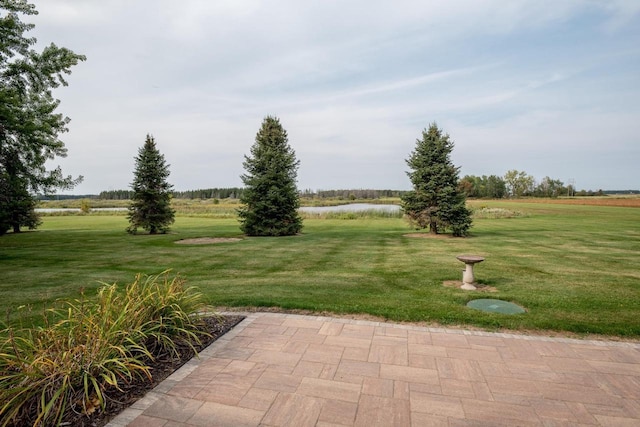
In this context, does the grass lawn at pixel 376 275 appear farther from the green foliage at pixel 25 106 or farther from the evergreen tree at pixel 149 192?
the evergreen tree at pixel 149 192

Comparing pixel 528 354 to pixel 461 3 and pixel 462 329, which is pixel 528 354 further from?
pixel 461 3

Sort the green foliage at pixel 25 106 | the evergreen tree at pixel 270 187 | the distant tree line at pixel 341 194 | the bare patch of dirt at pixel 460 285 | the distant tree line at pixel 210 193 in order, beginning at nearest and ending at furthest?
1. the bare patch of dirt at pixel 460 285
2. the green foliage at pixel 25 106
3. the evergreen tree at pixel 270 187
4. the distant tree line at pixel 341 194
5. the distant tree line at pixel 210 193

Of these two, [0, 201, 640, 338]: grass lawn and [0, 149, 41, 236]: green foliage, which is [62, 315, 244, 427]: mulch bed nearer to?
[0, 201, 640, 338]: grass lawn

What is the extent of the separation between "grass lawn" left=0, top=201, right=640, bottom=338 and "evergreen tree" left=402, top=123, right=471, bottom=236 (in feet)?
7.18

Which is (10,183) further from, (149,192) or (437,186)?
(437,186)

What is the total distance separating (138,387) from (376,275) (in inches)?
224

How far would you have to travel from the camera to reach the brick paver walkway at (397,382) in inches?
92.8

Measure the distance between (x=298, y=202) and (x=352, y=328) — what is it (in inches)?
531

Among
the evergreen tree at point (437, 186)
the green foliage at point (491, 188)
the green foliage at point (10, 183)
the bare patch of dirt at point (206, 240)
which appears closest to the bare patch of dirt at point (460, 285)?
the evergreen tree at point (437, 186)

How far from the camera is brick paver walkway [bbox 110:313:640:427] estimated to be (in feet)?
7.73

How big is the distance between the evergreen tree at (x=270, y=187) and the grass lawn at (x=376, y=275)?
3.87m

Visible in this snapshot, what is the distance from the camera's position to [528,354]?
11.3 feet

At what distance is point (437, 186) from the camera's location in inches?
609

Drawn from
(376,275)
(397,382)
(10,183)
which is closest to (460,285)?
(376,275)
